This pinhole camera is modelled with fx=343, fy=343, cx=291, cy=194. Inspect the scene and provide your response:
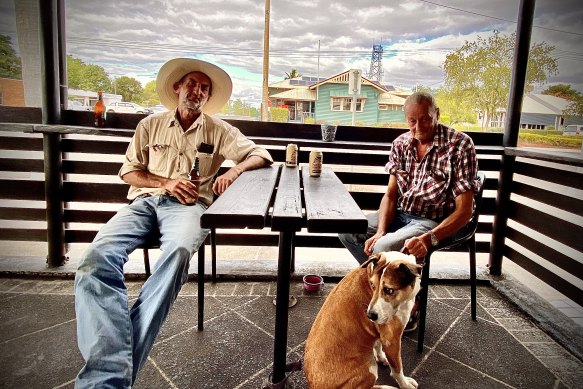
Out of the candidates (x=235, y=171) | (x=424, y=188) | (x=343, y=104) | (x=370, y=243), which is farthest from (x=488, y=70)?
(x=235, y=171)

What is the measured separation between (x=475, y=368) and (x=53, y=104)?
3.93 meters

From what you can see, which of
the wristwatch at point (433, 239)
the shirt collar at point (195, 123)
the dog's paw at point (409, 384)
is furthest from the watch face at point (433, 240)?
the shirt collar at point (195, 123)

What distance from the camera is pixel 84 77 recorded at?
3.53m

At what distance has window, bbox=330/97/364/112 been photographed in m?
3.99

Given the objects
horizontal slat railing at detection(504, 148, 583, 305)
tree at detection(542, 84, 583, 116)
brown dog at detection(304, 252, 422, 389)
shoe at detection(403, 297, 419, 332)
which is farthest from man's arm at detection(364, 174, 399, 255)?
tree at detection(542, 84, 583, 116)

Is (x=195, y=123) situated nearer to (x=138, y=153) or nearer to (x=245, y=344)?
(x=138, y=153)

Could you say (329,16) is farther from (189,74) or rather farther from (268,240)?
(268,240)

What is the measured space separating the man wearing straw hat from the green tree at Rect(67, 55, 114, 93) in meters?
0.96

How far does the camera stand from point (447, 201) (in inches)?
95.3

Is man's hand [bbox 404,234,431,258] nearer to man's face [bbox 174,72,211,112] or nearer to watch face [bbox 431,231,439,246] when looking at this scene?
watch face [bbox 431,231,439,246]

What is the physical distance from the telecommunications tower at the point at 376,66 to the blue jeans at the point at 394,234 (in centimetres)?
215

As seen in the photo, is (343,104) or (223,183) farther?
(343,104)

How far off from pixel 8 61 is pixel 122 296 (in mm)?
3355

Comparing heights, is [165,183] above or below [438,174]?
below
